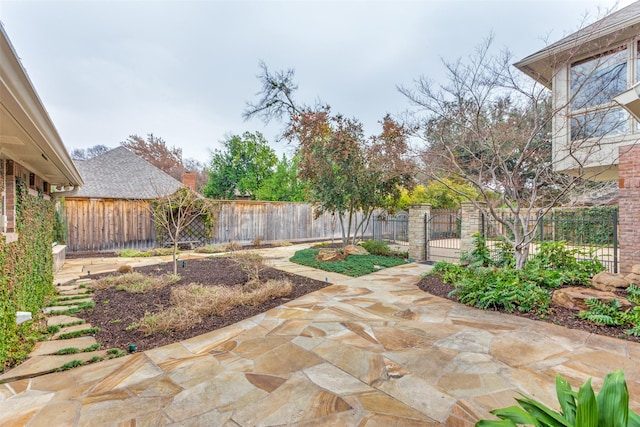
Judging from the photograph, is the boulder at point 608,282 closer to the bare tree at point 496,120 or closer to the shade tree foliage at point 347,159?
the bare tree at point 496,120

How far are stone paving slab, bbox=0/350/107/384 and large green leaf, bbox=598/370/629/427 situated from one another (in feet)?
11.4

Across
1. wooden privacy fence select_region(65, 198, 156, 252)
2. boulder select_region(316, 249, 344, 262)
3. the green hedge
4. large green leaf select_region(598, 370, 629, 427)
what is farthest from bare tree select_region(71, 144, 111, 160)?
large green leaf select_region(598, 370, 629, 427)

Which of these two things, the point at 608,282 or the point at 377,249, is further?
the point at 377,249

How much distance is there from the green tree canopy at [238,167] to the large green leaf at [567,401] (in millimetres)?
17658

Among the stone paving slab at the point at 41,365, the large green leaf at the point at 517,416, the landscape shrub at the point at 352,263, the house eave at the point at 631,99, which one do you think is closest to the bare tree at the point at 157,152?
the landscape shrub at the point at 352,263

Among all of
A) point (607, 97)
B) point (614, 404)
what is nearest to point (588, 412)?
point (614, 404)

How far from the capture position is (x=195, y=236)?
1060cm

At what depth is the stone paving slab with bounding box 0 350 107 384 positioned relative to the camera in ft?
7.66

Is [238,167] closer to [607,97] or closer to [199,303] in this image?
[199,303]

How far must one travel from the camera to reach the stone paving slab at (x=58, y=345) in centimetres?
276

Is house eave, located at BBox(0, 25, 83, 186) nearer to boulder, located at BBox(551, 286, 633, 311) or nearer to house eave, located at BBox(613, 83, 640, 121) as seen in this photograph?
house eave, located at BBox(613, 83, 640, 121)

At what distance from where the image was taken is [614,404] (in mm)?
1249

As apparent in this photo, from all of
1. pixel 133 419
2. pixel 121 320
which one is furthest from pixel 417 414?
pixel 121 320

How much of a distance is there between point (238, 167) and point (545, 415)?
60.4ft
